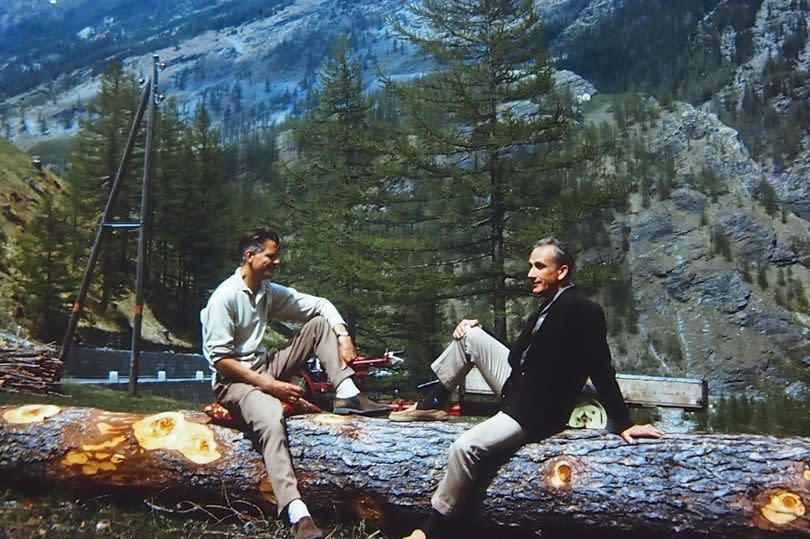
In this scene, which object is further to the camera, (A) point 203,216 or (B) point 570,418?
(A) point 203,216

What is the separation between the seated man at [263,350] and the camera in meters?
5.36

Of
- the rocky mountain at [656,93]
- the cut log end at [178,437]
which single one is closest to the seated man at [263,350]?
the cut log end at [178,437]

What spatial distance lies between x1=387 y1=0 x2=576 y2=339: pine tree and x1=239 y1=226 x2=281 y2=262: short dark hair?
1369 centimetres

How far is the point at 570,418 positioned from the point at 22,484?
4.48 metres

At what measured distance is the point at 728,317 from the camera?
76.6m

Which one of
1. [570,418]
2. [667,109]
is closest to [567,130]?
[570,418]

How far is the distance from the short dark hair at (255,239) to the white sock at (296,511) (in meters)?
2.02

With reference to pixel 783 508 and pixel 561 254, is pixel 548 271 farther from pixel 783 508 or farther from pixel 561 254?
pixel 783 508

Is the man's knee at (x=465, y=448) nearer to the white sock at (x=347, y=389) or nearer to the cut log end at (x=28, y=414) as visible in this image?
the white sock at (x=347, y=389)

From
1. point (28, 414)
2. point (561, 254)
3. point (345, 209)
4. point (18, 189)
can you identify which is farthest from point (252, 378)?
point (18, 189)

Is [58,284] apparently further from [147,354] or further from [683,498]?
[683,498]

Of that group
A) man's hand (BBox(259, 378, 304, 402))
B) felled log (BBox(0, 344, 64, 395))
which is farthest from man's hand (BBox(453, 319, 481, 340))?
felled log (BBox(0, 344, 64, 395))

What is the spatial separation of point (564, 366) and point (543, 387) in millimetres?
205

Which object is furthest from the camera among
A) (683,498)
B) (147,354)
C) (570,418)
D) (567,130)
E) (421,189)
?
(147,354)
